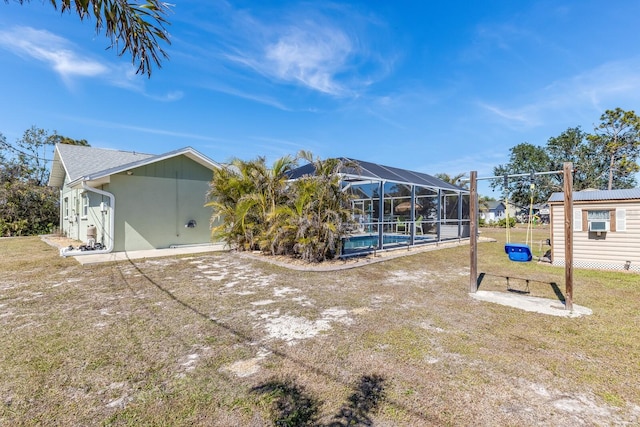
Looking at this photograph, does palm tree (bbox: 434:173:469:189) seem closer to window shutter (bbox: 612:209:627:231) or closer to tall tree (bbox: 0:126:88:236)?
window shutter (bbox: 612:209:627:231)

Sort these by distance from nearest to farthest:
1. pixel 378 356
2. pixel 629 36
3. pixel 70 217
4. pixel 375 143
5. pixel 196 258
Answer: pixel 378 356 < pixel 196 258 < pixel 629 36 < pixel 70 217 < pixel 375 143

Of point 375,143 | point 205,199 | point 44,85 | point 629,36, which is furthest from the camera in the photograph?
point 375,143

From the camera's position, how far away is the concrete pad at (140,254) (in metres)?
8.49

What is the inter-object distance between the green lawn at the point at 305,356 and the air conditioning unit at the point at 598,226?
3.04 m

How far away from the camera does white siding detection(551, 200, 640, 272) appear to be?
801 centimetres

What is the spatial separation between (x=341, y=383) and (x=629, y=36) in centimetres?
1524

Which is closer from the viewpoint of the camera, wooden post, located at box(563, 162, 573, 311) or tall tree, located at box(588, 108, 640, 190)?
wooden post, located at box(563, 162, 573, 311)

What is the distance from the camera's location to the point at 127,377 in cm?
269

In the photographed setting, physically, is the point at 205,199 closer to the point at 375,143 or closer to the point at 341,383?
the point at 341,383

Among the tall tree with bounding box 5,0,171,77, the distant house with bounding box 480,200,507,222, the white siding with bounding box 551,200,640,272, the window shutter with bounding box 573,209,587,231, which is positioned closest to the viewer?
the tall tree with bounding box 5,0,171,77

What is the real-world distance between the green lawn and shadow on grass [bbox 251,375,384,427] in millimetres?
13

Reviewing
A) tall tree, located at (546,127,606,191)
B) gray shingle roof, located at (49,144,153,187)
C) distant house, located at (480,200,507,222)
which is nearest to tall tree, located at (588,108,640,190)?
tall tree, located at (546,127,606,191)

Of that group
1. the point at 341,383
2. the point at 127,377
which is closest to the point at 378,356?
the point at 341,383

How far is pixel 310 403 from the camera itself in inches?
92.3
